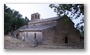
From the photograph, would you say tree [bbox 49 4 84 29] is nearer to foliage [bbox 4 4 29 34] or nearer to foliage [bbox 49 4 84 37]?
foliage [bbox 49 4 84 37]

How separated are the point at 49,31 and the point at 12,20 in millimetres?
602

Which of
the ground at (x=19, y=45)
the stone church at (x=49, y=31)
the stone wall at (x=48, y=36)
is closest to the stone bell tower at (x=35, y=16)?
the stone church at (x=49, y=31)

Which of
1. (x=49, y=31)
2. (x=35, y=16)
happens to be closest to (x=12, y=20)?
(x=35, y=16)

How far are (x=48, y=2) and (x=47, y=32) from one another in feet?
1.54

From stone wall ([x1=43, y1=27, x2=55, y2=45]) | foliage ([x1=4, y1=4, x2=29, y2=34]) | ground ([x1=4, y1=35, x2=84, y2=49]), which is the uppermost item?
foliage ([x1=4, y1=4, x2=29, y2=34])

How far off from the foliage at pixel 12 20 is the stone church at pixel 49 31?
3.7 inches

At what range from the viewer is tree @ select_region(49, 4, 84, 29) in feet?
10.2

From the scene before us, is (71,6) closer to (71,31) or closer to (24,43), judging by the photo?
(71,31)

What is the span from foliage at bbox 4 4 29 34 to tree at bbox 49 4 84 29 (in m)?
0.50

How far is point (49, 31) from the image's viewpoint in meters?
3.09

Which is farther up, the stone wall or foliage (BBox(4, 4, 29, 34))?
foliage (BBox(4, 4, 29, 34))

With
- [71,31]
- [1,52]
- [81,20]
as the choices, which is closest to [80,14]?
[81,20]

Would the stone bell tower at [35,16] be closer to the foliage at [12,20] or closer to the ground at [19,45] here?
the foliage at [12,20]

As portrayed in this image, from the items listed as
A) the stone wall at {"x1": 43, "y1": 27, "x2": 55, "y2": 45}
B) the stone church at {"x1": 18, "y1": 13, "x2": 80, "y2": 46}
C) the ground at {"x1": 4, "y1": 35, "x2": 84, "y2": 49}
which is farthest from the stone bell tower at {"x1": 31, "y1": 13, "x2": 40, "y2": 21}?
the ground at {"x1": 4, "y1": 35, "x2": 84, "y2": 49}
